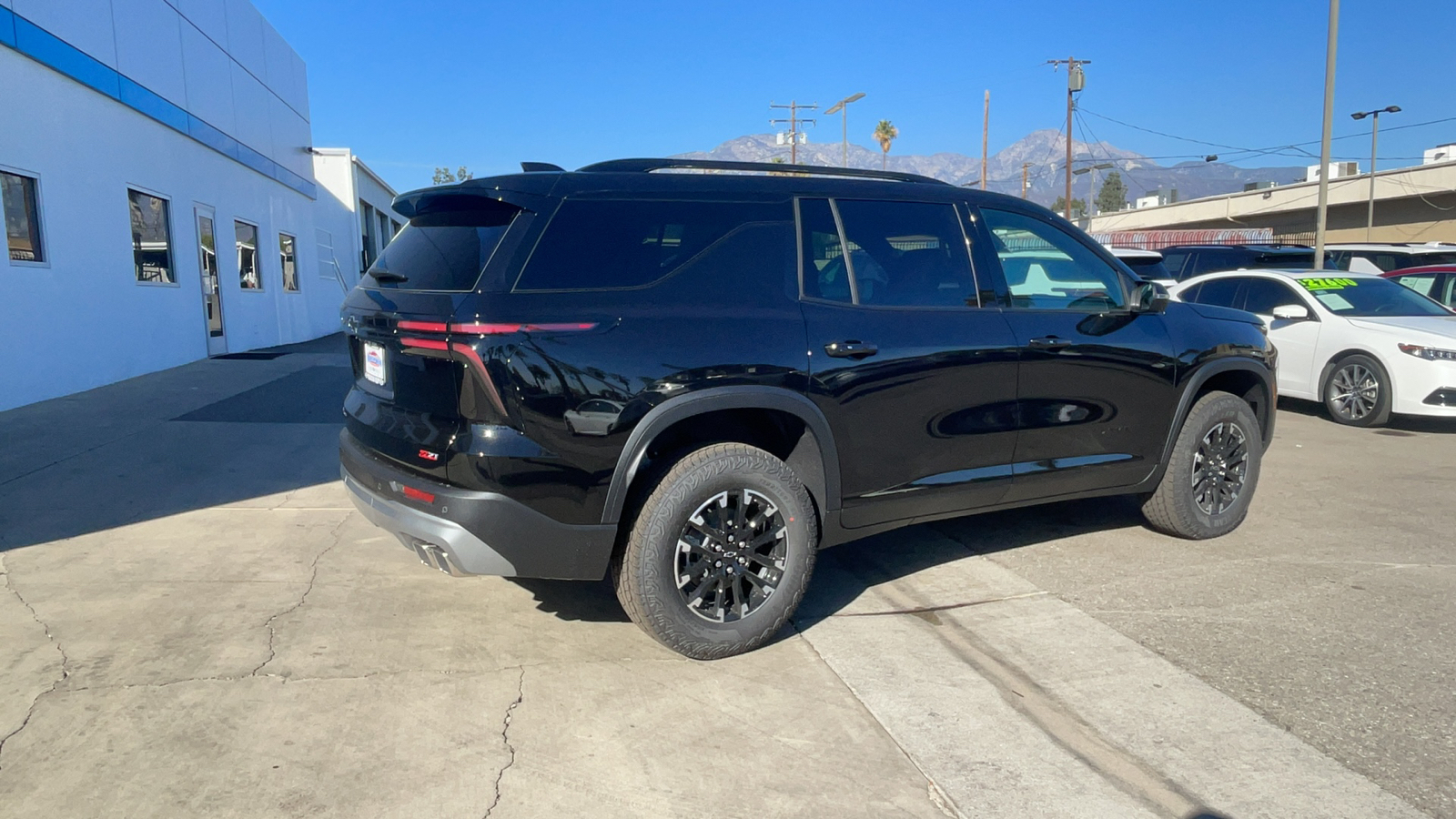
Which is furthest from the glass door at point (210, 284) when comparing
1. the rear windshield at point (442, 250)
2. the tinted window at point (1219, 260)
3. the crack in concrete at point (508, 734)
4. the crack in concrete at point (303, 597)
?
the tinted window at point (1219, 260)

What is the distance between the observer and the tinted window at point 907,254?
4.10 metres

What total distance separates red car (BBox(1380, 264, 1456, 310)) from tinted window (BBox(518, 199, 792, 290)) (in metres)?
12.3

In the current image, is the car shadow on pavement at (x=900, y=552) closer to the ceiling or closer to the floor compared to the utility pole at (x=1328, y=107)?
closer to the floor

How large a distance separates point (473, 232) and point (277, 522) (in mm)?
2916

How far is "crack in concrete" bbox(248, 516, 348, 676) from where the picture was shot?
3635 millimetres

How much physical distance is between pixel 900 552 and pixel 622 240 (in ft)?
8.46

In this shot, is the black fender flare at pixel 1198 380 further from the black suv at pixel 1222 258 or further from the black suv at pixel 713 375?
the black suv at pixel 1222 258

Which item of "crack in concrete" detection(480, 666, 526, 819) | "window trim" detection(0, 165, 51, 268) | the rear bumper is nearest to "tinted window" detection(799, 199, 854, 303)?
the rear bumper

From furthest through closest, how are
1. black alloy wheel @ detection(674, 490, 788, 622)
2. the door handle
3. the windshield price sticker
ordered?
the windshield price sticker < the door handle < black alloy wheel @ detection(674, 490, 788, 622)

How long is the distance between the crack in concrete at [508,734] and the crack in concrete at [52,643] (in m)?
1.55

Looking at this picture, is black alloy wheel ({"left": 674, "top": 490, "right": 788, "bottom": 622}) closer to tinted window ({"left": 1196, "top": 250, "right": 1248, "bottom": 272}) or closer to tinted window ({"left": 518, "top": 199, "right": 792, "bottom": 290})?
tinted window ({"left": 518, "top": 199, "right": 792, "bottom": 290})

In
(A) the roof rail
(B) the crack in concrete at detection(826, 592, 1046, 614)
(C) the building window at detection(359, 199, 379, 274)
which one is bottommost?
(B) the crack in concrete at detection(826, 592, 1046, 614)

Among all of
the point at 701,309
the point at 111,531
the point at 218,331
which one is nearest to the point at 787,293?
the point at 701,309

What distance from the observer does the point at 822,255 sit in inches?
156
